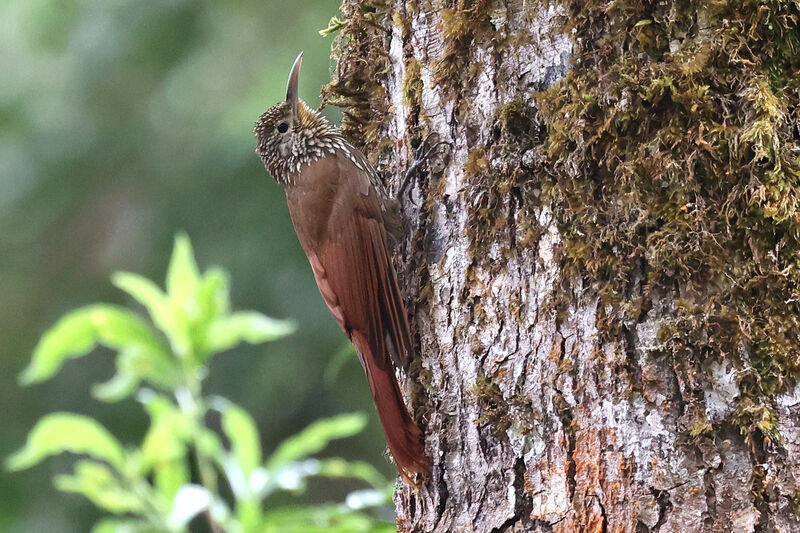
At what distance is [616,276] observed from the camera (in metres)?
1.64

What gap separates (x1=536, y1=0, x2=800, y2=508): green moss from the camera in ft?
5.06

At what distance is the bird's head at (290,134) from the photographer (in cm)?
292

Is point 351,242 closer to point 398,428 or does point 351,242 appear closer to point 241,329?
point 241,329

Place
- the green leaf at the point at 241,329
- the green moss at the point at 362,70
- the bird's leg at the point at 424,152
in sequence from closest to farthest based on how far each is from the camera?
the bird's leg at the point at 424,152
the green moss at the point at 362,70
the green leaf at the point at 241,329

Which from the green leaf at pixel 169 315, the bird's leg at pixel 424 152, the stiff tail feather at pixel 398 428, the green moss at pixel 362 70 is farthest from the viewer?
the green leaf at pixel 169 315

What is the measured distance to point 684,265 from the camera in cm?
157

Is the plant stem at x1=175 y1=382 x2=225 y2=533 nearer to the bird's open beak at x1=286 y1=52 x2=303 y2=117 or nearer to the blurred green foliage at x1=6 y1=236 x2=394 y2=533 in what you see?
the blurred green foliage at x1=6 y1=236 x2=394 y2=533

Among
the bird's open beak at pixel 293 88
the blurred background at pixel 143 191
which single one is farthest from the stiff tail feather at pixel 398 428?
the blurred background at pixel 143 191

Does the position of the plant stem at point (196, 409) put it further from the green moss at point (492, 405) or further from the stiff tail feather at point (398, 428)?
the green moss at point (492, 405)

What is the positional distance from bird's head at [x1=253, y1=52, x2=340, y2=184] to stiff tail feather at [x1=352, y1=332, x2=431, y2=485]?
1083 millimetres

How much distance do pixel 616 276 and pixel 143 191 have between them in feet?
12.0

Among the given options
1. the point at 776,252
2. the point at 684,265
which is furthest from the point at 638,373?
the point at 776,252

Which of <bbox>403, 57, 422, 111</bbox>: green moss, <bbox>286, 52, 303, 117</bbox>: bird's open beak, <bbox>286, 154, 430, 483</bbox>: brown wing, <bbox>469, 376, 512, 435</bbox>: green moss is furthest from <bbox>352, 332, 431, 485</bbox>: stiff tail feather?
<bbox>286, 52, 303, 117</bbox>: bird's open beak

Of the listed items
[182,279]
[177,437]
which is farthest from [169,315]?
[177,437]
